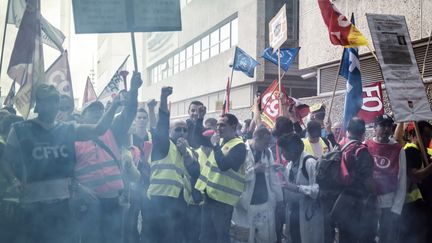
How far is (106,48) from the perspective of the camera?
49.6 metres

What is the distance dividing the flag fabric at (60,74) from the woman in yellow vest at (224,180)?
2968 millimetres

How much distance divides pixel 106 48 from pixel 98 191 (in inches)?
1845

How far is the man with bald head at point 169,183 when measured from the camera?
482 cm

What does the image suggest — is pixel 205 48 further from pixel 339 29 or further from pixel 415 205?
pixel 415 205

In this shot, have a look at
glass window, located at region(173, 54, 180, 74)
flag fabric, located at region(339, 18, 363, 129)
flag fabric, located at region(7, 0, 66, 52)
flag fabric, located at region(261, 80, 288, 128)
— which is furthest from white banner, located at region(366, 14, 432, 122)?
glass window, located at region(173, 54, 180, 74)

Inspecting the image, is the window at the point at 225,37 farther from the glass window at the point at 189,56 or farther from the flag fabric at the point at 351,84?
the flag fabric at the point at 351,84

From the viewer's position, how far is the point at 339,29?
20.5 ft

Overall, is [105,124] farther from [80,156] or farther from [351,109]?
[351,109]

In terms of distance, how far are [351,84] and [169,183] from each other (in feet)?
8.94

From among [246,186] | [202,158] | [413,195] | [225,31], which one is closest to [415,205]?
[413,195]

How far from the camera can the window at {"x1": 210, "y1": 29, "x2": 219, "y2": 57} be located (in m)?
21.5

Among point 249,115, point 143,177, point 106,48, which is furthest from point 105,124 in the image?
point 106,48

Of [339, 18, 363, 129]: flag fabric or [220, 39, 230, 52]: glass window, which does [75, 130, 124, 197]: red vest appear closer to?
[339, 18, 363, 129]: flag fabric

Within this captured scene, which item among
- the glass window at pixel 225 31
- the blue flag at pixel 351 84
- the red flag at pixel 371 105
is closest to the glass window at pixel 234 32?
the glass window at pixel 225 31
